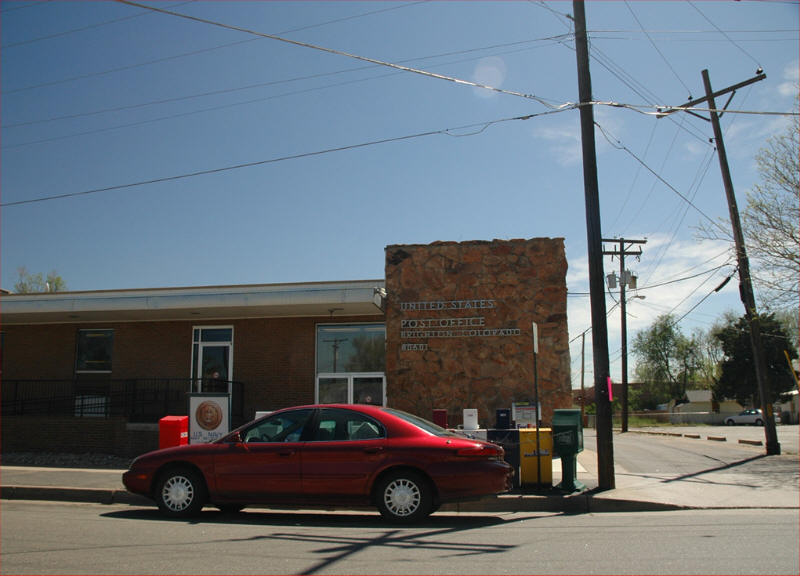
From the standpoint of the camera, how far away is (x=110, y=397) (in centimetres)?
1866

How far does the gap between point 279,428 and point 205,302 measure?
335 inches

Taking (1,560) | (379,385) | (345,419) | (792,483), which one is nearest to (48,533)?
(1,560)

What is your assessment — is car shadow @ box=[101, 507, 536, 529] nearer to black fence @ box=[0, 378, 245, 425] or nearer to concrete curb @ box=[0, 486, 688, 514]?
concrete curb @ box=[0, 486, 688, 514]

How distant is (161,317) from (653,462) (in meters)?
13.6

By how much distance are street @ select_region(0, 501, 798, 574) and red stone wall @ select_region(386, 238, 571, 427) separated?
729cm

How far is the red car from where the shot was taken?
815 cm

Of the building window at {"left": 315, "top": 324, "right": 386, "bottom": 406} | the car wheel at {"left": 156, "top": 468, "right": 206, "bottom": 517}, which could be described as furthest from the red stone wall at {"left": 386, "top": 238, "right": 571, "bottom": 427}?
the car wheel at {"left": 156, "top": 468, "right": 206, "bottom": 517}

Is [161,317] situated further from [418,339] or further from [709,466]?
[709,466]

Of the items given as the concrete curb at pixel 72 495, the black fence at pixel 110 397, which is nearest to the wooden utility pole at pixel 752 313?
the black fence at pixel 110 397

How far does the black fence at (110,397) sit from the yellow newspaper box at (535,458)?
9555 mm

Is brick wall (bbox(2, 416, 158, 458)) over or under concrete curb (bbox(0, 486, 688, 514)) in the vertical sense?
over

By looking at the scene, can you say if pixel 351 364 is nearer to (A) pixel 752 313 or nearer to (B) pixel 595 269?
(B) pixel 595 269

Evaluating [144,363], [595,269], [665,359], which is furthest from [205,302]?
[665,359]

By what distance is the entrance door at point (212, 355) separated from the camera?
60.6 ft
